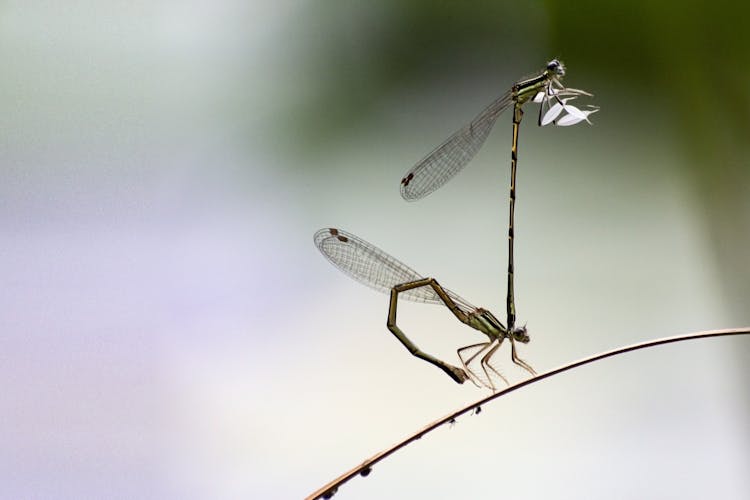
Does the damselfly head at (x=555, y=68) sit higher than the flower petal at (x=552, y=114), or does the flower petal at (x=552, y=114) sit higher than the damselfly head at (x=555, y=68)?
the damselfly head at (x=555, y=68)

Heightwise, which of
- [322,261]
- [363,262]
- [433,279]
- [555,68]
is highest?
[322,261]

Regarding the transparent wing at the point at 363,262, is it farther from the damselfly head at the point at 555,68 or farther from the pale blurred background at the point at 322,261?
the pale blurred background at the point at 322,261

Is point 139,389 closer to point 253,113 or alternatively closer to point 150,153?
point 150,153

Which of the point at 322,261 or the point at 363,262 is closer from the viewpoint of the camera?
the point at 363,262

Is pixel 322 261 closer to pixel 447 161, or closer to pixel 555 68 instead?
pixel 447 161

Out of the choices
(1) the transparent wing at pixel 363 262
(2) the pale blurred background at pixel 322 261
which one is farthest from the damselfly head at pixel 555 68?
(2) the pale blurred background at pixel 322 261

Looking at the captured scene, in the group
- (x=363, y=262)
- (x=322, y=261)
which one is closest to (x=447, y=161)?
(x=363, y=262)

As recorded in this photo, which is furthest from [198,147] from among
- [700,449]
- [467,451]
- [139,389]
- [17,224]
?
[700,449]
